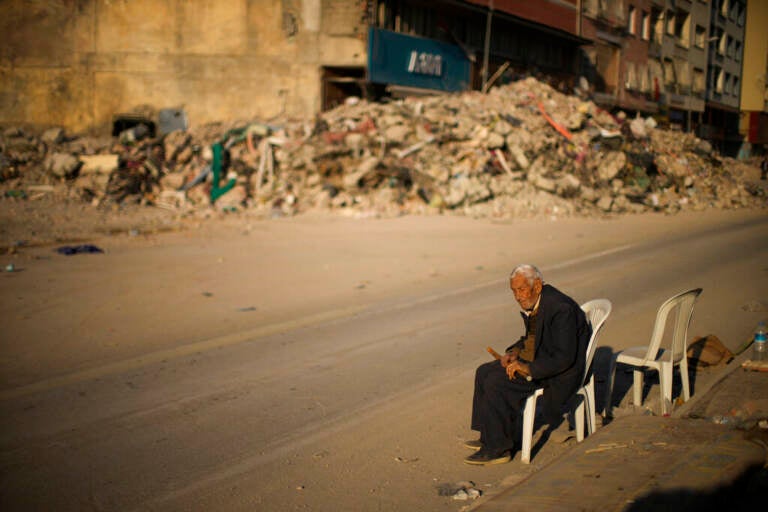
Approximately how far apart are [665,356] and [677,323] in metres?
0.34

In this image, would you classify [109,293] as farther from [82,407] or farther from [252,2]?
[252,2]

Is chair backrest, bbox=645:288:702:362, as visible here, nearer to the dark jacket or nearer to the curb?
the curb

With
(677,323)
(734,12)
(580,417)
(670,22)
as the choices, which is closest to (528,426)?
(580,417)

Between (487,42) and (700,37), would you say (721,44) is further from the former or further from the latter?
(487,42)

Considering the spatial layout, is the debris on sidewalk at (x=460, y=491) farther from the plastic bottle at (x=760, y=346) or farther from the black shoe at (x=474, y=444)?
the plastic bottle at (x=760, y=346)

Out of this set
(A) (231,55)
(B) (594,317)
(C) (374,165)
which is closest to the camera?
(B) (594,317)

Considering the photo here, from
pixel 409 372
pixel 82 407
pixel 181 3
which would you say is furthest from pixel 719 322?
pixel 181 3

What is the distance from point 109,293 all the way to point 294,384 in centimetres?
472

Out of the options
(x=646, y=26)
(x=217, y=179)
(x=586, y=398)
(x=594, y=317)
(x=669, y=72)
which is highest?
(x=646, y=26)

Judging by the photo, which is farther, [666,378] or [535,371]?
[666,378]

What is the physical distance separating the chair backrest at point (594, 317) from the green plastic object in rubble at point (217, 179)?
1682 cm

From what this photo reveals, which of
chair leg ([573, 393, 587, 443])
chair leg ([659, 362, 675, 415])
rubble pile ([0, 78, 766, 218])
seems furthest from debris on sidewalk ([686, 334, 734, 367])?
rubble pile ([0, 78, 766, 218])

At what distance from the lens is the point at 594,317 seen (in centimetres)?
482

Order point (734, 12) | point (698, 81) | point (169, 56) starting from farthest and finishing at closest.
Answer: point (734, 12)
point (698, 81)
point (169, 56)
